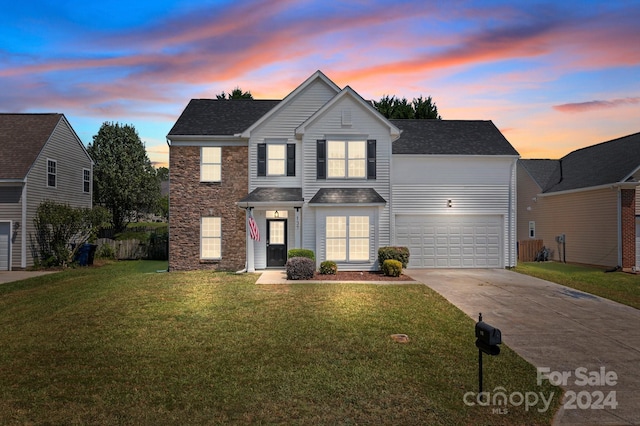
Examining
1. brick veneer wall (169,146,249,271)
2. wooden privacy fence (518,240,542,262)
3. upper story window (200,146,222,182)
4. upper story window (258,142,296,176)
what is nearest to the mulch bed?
brick veneer wall (169,146,249,271)

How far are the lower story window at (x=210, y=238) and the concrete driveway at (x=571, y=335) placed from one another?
971cm

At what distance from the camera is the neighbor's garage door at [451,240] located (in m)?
20.6

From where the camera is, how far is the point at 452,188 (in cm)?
2070

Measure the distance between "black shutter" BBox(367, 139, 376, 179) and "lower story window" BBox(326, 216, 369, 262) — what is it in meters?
2.22

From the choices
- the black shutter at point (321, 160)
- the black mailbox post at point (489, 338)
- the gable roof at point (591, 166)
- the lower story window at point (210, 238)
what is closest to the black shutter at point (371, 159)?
the black shutter at point (321, 160)

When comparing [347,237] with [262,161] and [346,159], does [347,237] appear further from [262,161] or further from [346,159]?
[262,161]

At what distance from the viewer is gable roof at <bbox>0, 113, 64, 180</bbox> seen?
21.9 metres

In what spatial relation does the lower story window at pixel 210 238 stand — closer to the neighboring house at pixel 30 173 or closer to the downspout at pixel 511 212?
the neighboring house at pixel 30 173

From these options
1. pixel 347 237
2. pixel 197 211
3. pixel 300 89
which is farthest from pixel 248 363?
pixel 300 89

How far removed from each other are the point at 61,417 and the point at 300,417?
10.7ft

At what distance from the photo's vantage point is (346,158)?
64.3 feet

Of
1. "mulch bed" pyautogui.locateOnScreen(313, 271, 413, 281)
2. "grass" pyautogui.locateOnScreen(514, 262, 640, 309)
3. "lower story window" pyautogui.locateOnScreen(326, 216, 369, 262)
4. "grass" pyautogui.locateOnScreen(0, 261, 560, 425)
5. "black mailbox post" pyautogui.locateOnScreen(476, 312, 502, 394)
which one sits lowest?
"grass" pyautogui.locateOnScreen(0, 261, 560, 425)

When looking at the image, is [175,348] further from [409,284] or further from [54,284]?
[54,284]

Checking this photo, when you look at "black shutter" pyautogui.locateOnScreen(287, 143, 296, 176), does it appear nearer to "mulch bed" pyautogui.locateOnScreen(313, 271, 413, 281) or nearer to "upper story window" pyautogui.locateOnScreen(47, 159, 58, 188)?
"mulch bed" pyautogui.locateOnScreen(313, 271, 413, 281)
